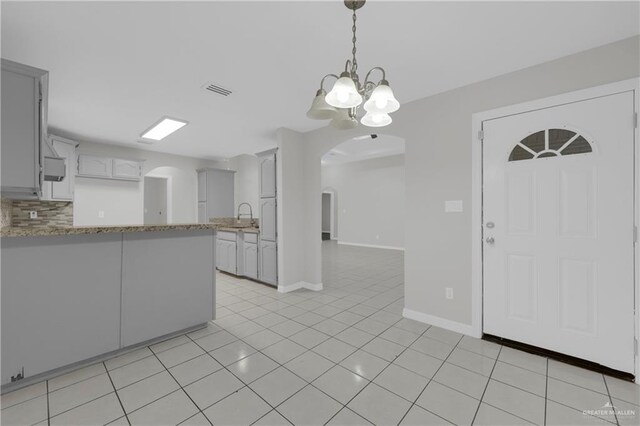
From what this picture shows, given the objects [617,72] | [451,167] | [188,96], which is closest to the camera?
[617,72]

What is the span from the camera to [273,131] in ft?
14.3

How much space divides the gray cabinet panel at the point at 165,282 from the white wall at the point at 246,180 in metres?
3.60

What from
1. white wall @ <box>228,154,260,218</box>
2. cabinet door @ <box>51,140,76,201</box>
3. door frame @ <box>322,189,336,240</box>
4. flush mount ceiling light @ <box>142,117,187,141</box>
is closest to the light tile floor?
flush mount ceiling light @ <box>142,117,187,141</box>

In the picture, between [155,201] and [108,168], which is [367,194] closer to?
[108,168]

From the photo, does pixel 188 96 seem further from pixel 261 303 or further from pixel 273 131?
pixel 261 303

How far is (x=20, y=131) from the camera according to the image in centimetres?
183

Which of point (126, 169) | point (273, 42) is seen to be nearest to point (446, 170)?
point (273, 42)

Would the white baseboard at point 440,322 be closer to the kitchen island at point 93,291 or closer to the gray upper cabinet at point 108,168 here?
the kitchen island at point 93,291

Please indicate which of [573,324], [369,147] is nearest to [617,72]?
[573,324]

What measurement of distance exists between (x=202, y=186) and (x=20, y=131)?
14.7 ft

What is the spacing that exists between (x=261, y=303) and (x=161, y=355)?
4.68 feet

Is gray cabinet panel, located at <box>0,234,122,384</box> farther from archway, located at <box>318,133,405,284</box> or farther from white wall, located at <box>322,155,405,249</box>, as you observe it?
white wall, located at <box>322,155,405,249</box>

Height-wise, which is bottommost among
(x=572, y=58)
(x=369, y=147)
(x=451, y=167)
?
(x=451, y=167)

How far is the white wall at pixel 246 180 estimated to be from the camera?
247 inches
